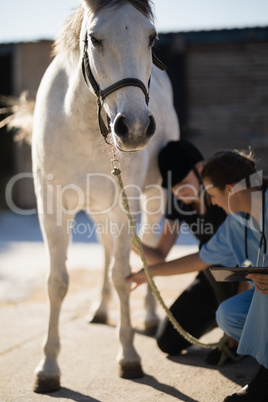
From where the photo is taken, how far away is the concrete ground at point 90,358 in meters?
2.42

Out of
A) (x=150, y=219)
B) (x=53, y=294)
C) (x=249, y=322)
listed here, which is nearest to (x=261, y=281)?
(x=249, y=322)

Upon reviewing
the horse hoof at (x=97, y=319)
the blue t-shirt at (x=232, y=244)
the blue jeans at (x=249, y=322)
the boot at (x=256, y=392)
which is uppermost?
the blue t-shirt at (x=232, y=244)

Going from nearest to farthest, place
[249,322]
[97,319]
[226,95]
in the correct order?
[249,322] < [97,319] < [226,95]

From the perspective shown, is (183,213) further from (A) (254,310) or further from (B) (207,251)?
(A) (254,310)

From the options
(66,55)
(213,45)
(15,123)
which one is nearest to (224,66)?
(213,45)

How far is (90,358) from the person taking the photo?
2.93 m

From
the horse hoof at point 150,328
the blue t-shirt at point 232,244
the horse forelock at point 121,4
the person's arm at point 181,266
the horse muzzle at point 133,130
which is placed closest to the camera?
the horse muzzle at point 133,130

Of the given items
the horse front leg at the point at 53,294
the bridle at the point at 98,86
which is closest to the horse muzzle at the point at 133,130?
the bridle at the point at 98,86

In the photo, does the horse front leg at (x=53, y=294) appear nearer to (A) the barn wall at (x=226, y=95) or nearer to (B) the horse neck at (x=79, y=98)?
(B) the horse neck at (x=79, y=98)

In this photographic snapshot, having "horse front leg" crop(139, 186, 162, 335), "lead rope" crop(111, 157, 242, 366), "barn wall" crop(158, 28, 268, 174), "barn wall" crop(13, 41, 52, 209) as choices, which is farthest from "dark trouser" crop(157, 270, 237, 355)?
"barn wall" crop(13, 41, 52, 209)

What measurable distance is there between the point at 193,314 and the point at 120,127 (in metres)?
1.44

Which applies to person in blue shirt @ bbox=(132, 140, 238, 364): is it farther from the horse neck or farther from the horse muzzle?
the horse muzzle

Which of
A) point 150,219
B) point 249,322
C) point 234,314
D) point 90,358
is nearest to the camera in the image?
point 249,322

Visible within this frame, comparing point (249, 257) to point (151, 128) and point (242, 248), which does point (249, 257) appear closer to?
point (242, 248)
